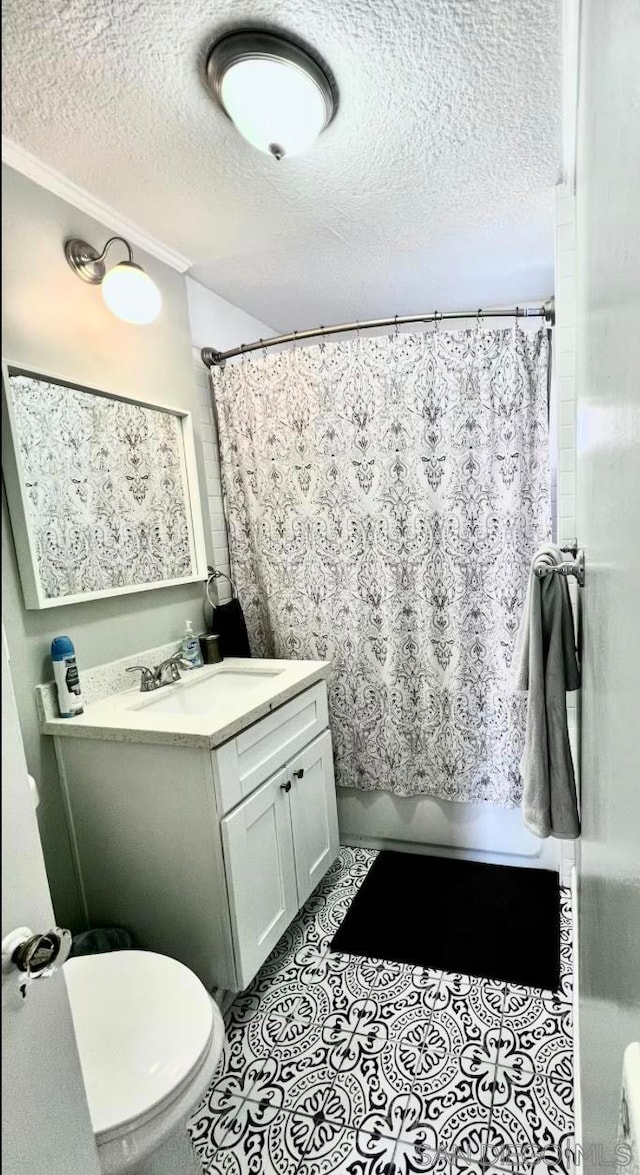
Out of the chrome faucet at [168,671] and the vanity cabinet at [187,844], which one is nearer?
the vanity cabinet at [187,844]

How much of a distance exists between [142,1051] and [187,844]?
48 centimetres

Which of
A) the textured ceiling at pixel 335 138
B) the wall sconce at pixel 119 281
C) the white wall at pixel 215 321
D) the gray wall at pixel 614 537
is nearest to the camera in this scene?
the gray wall at pixel 614 537

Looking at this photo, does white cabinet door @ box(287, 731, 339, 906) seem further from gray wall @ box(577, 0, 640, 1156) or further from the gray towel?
gray wall @ box(577, 0, 640, 1156)

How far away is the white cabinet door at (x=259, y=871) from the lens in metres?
1.43

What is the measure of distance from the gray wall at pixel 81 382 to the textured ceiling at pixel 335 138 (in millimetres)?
196

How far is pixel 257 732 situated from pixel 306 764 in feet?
1.16

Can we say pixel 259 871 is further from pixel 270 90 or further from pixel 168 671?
pixel 270 90

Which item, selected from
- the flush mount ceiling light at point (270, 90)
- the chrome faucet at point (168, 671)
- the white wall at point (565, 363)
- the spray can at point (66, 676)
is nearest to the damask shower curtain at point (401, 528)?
the white wall at point (565, 363)

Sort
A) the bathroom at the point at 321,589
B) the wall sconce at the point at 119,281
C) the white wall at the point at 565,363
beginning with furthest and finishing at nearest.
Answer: the white wall at the point at 565,363
the wall sconce at the point at 119,281
the bathroom at the point at 321,589

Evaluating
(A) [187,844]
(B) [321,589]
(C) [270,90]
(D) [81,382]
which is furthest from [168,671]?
(C) [270,90]

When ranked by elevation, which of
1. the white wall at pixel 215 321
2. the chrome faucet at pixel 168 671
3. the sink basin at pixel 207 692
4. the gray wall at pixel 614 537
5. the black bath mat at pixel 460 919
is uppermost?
the white wall at pixel 215 321

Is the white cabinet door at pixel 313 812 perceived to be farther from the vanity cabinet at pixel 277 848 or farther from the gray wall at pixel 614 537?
the gray wall at pixel 614 537

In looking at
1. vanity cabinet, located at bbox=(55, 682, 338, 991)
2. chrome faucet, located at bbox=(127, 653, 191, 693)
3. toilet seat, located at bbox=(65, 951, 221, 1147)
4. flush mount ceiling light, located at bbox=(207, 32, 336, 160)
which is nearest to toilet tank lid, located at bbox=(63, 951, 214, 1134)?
toilet seat, located at bbox=(65, 951, 221, 1147)

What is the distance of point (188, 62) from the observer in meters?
1.16
